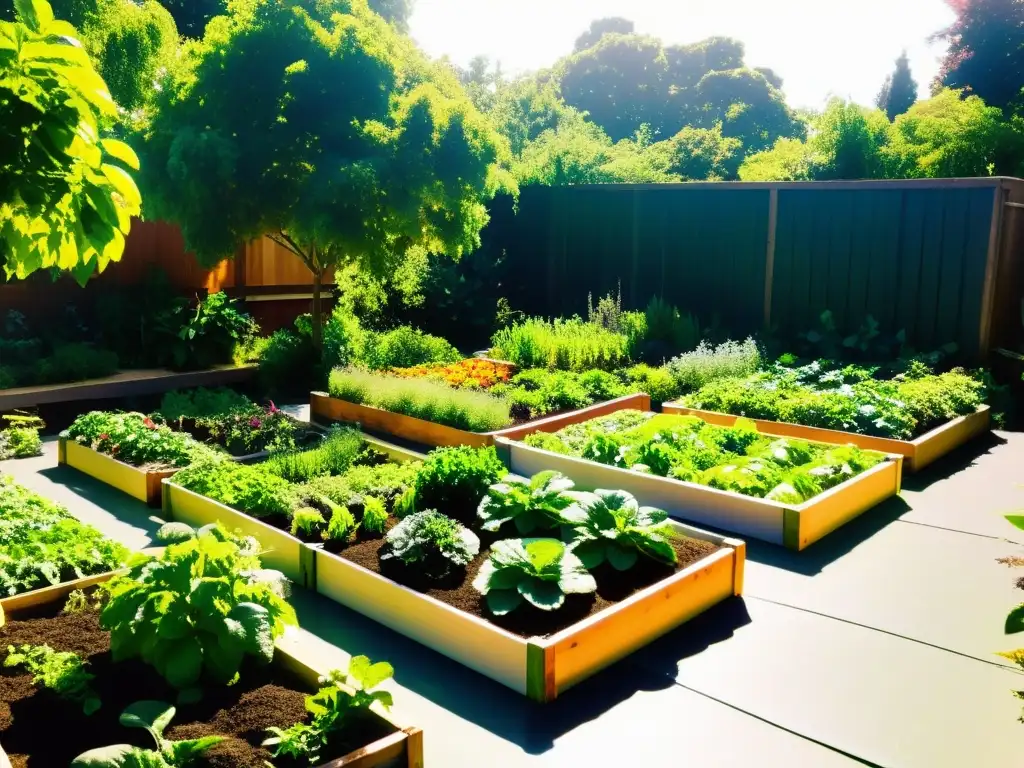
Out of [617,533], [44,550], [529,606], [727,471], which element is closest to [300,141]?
[727,471]

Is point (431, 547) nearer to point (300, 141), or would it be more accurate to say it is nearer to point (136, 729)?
A: point (136, 729)

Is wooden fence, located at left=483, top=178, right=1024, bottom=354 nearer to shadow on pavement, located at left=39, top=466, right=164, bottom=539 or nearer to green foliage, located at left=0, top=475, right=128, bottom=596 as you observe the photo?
shadow on pavement, located at left=39, top=466, right=164, bottom=539

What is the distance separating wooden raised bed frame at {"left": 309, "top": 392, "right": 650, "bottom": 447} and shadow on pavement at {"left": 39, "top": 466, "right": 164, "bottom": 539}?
230cm

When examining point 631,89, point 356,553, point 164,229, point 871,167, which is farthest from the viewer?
point 631,89

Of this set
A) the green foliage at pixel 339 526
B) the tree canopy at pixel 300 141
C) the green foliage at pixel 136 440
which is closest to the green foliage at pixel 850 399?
the tree canopy at pixel 300 141

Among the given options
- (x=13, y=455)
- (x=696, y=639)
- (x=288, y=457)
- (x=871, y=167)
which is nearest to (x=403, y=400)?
(x=288, y=457)

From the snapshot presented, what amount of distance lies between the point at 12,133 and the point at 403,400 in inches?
232

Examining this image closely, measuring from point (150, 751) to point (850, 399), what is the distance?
6.48m

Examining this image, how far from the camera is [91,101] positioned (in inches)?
93.0

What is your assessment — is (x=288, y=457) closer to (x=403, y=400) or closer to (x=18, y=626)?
(x=403, y=400)

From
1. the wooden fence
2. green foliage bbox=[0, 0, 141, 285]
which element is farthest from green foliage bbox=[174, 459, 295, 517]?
the wooden fence

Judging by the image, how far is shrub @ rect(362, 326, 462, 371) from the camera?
32.4 feet

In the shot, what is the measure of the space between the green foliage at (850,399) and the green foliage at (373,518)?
12.8 feet

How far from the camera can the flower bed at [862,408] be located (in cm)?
723
